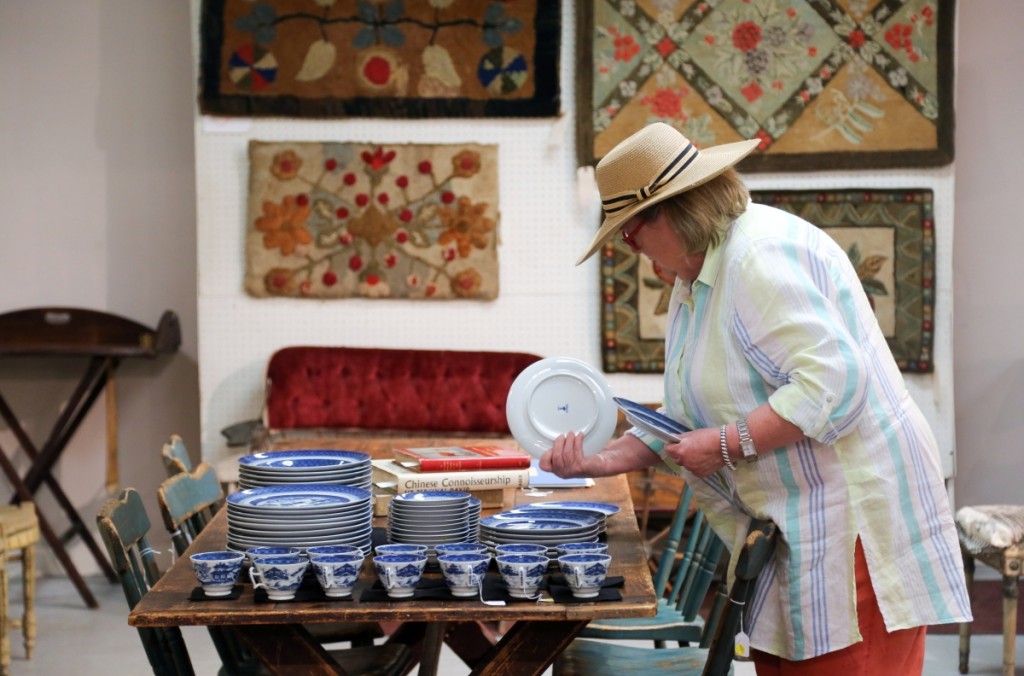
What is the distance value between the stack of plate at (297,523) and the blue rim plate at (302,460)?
0.22 m

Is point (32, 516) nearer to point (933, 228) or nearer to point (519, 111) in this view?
point (519, 111)

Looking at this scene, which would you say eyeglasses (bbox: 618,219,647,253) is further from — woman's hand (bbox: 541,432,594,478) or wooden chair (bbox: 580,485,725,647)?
wooden chair (bbox: 580,485,725,647)

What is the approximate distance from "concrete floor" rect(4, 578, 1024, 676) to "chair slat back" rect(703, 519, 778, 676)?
249cm

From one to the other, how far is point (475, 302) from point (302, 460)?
Answer: 10.8ft

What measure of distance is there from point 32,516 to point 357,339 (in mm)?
1730

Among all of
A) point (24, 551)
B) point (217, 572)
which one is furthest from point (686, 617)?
point (24, 551)

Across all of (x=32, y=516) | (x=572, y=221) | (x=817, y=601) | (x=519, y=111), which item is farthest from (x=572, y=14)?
(x=817, y=601)

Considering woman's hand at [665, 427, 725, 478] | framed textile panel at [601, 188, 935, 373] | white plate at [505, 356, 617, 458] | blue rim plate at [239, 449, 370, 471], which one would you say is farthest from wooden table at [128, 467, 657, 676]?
framed textile panel at [601, 188, 935, 373]

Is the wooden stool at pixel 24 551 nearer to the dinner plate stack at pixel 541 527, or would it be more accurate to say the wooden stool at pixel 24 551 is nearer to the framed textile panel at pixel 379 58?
the framed textile panel at pixel 379 58

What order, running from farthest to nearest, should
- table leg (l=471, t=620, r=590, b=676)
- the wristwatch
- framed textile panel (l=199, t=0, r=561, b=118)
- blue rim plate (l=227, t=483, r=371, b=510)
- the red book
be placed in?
framed textile panel (l=199, t=0, r=561, b=118), the red book, blue rim plate (l=227, t=483, r=371, b=510), the wristwatch, table leg (l=471, t=620, r=590, b=676)

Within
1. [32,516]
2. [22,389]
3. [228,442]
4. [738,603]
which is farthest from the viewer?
[22,389]

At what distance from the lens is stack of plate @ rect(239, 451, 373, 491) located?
242 cm

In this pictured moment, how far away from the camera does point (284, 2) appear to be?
5613 millimetres

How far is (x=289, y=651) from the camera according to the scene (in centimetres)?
199
